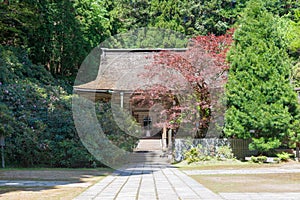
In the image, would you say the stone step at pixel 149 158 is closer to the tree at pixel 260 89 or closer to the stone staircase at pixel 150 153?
the stone staircase at pixel 150 153

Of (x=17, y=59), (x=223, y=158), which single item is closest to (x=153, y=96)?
(x=223, y=158)

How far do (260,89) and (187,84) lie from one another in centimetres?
271

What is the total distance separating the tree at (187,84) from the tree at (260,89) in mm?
832

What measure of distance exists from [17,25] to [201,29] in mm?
18735

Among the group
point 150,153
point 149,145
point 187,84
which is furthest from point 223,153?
point 149,145

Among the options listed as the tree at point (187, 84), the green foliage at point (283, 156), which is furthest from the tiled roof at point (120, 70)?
the green foliage at point (283, 156)

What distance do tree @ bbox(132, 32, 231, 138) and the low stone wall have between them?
0.61 m

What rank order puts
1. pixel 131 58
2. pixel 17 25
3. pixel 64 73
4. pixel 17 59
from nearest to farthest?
1. pixel 17 59
2. pixel 17 25
3. pixel 131 58
4. pixel 64 73

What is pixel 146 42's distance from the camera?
107 ft

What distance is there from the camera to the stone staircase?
46.4 ft

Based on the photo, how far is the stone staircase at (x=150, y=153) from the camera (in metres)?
14.1

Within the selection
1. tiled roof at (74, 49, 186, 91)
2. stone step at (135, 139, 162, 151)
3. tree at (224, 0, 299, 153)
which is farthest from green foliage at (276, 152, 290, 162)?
tiled roof at (74, 49, 186, 91)

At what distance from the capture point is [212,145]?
1316cm

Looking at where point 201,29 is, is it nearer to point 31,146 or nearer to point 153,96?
point 153,96
